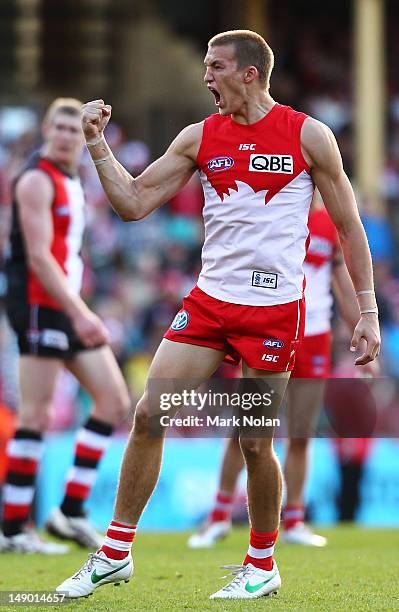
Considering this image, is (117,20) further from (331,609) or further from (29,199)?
(331,609)

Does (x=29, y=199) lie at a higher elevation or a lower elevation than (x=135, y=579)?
higher

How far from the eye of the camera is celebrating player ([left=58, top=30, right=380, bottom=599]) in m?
5.86

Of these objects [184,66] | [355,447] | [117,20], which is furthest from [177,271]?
[117,20]

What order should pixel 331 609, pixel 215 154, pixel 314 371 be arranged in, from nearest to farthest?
pixel 331 609
pixel 215 154
pixel 314 371

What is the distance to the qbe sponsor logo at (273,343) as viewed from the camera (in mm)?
5883

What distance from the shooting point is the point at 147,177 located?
6.02m

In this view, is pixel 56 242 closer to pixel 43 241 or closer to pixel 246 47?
pixel 43 241

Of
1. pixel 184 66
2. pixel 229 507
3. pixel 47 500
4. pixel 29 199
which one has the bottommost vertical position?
pixel 47 500

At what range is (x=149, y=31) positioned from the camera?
22953 millimetres

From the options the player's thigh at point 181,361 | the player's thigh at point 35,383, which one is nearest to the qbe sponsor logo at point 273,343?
the player's thigh at point 181,361

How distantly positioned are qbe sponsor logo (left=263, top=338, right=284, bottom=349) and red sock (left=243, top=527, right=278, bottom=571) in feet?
2.85

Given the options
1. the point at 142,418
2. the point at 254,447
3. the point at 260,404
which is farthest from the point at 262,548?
the point at 142,418

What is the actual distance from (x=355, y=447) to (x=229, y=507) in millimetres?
3469

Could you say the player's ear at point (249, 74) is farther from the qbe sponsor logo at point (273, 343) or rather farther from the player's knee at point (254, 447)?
the player's knee at point (254, 447)
